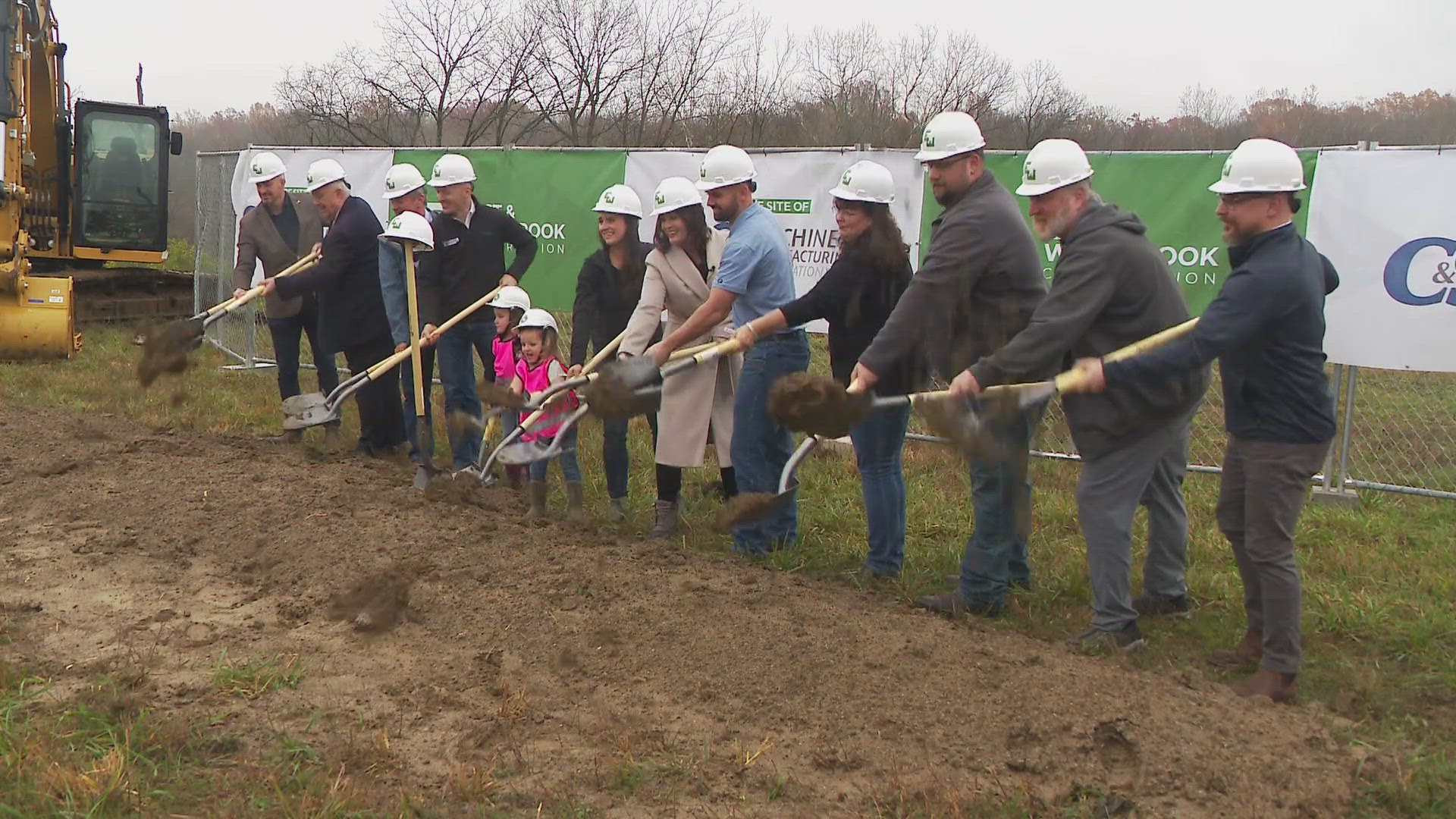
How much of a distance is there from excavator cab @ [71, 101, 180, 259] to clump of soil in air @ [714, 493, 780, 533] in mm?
12413

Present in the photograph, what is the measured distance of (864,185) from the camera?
5578 mm

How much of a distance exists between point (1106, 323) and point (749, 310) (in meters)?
1.93

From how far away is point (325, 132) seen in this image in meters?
26.3

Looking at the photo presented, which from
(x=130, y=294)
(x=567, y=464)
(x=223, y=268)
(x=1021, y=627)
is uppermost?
(x=223, y=268)

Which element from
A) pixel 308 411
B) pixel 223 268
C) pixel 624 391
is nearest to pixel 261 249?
pixel 308 411

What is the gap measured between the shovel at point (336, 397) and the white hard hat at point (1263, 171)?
4.43 m

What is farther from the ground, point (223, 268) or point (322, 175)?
point (322, 175)

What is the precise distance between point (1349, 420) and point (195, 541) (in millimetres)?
6489

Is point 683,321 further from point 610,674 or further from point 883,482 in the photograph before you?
point 610,674

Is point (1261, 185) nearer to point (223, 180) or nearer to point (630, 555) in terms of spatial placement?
point (630, 555)

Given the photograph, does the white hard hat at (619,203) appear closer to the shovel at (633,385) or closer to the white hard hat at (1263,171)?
the shovel at (633,385)

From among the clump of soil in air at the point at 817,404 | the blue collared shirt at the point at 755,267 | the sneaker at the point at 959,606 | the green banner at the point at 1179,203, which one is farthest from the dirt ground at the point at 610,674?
the green banner at the point at 1179,203

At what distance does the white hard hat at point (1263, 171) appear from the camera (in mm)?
4328

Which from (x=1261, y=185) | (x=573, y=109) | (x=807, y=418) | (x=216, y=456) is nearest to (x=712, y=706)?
(x=807, y=418)
